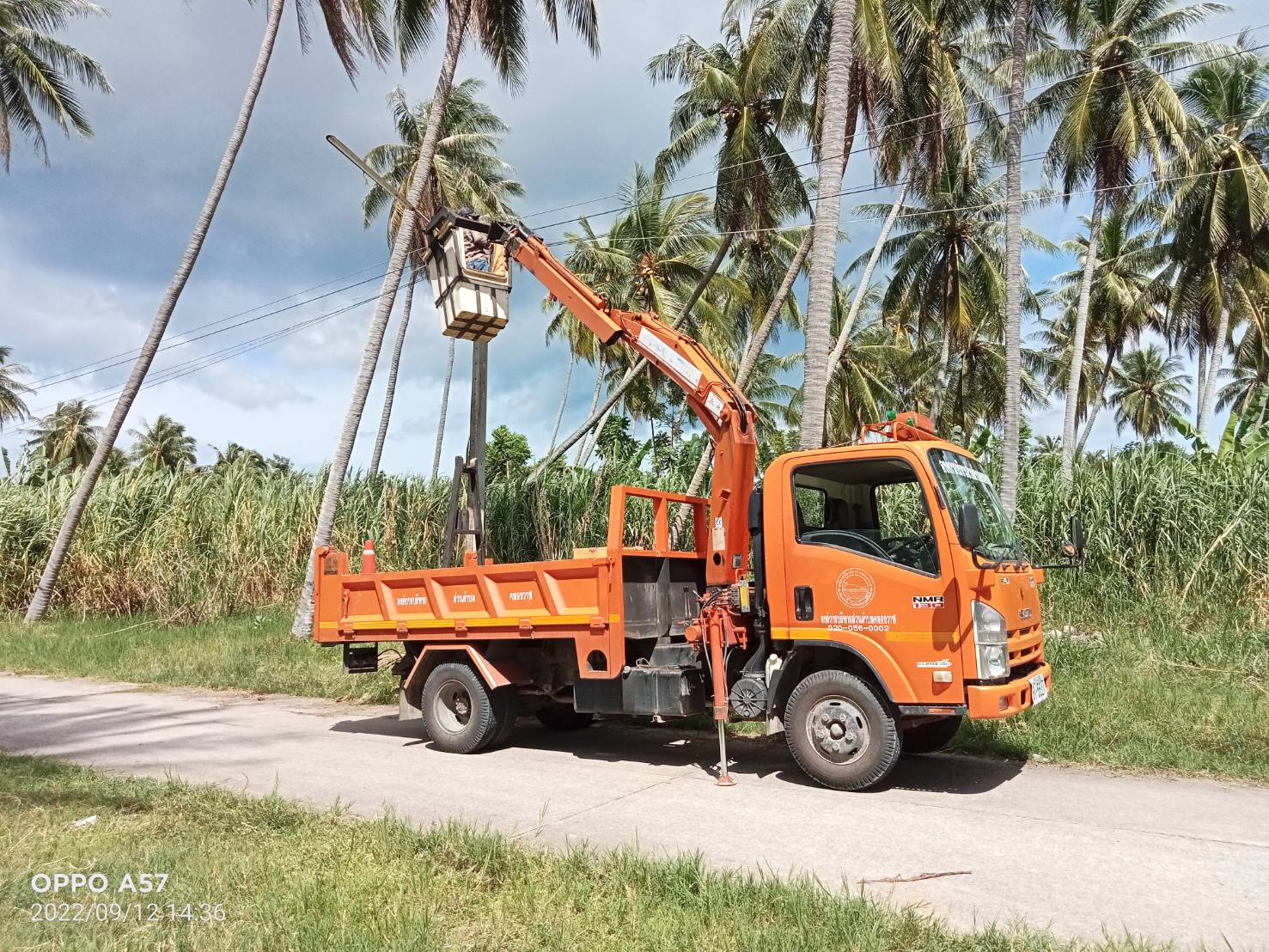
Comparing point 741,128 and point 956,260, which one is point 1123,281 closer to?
point 956,260

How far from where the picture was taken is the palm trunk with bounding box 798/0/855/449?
12.3m

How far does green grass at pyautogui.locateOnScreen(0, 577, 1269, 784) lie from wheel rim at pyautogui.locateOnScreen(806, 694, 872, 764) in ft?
6.34

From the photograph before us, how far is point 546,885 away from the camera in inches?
181

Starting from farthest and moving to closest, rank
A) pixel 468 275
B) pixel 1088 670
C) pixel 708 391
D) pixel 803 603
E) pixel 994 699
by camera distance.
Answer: pixel 1088 670 < pixel 468 275 < pixel 708 391 < pixel 803 603 < pixel 994 699

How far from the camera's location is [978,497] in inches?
284

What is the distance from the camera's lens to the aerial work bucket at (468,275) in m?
9.18

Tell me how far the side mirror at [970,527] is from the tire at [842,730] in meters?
1.39

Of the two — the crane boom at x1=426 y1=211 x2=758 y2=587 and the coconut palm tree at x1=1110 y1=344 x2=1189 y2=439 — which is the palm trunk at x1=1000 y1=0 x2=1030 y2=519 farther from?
the coconut palm tree at x1=1110 y1=344 x2=1189 y2=439

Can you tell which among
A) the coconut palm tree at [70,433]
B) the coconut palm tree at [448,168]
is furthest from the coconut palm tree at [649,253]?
the coconut palm tree at [70,433]

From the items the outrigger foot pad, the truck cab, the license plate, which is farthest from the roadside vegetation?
the outrigger foot pad

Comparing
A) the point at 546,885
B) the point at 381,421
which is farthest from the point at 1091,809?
the point at 381,421

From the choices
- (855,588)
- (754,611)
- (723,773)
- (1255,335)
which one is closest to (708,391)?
(754,611)

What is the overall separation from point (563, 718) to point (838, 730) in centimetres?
366
